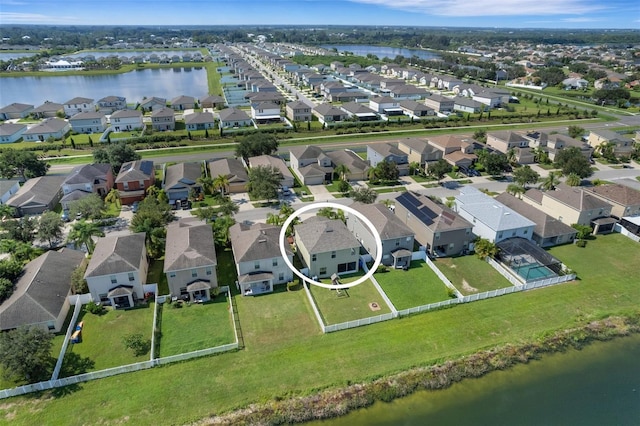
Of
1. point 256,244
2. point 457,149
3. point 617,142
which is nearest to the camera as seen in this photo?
point 256,244

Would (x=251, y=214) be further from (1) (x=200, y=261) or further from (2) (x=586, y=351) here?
(2) (x=586, y=351)

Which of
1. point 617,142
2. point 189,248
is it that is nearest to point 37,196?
point 189,248

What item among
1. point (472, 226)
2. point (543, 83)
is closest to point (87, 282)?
point (472, 226)

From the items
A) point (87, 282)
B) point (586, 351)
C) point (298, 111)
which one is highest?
point (298, 111)

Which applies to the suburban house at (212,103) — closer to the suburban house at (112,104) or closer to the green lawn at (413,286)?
the suburban house at (112,104)

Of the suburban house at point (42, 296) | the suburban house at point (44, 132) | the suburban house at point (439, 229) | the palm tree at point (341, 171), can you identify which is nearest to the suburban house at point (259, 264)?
the suburban house at point (42, 296)

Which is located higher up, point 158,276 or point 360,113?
point 360,113

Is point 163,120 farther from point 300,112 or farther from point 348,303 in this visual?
point 348,303
